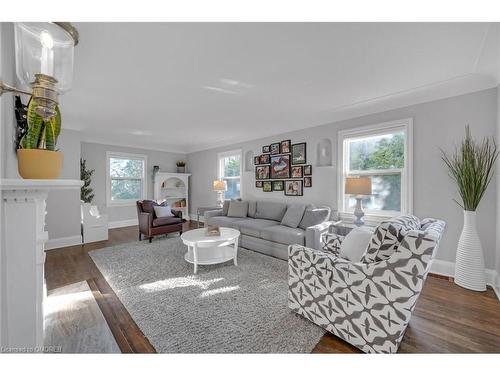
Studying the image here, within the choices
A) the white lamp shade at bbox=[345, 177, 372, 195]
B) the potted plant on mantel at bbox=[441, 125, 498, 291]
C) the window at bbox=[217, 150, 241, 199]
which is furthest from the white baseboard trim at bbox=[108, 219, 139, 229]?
the potted plant on mantel at bbox=[441, 125, 498, 291]

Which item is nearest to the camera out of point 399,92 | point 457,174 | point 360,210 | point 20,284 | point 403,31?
point 20,284

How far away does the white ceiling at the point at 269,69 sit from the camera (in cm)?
160

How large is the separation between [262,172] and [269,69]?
2.72 metres

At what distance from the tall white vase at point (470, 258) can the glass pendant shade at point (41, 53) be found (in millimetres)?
3667

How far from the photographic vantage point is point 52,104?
2.78ft

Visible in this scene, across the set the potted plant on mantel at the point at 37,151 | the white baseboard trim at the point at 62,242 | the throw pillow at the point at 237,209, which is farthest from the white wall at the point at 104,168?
the potted plant on mantel at the point at 37,151

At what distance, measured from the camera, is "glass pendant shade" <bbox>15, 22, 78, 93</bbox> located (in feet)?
2.74

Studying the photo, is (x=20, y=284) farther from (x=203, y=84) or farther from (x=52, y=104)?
(x=203, y=84)

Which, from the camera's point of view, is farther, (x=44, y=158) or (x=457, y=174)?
(x=457, y=174)

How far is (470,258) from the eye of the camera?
2.29 m

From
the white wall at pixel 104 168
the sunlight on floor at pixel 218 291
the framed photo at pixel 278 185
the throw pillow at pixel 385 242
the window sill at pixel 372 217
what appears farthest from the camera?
the white wall at pixel 104 168

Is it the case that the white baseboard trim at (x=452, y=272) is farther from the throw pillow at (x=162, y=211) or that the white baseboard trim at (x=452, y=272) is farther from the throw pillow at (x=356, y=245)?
the throw pillow at (x=162, y=211)
